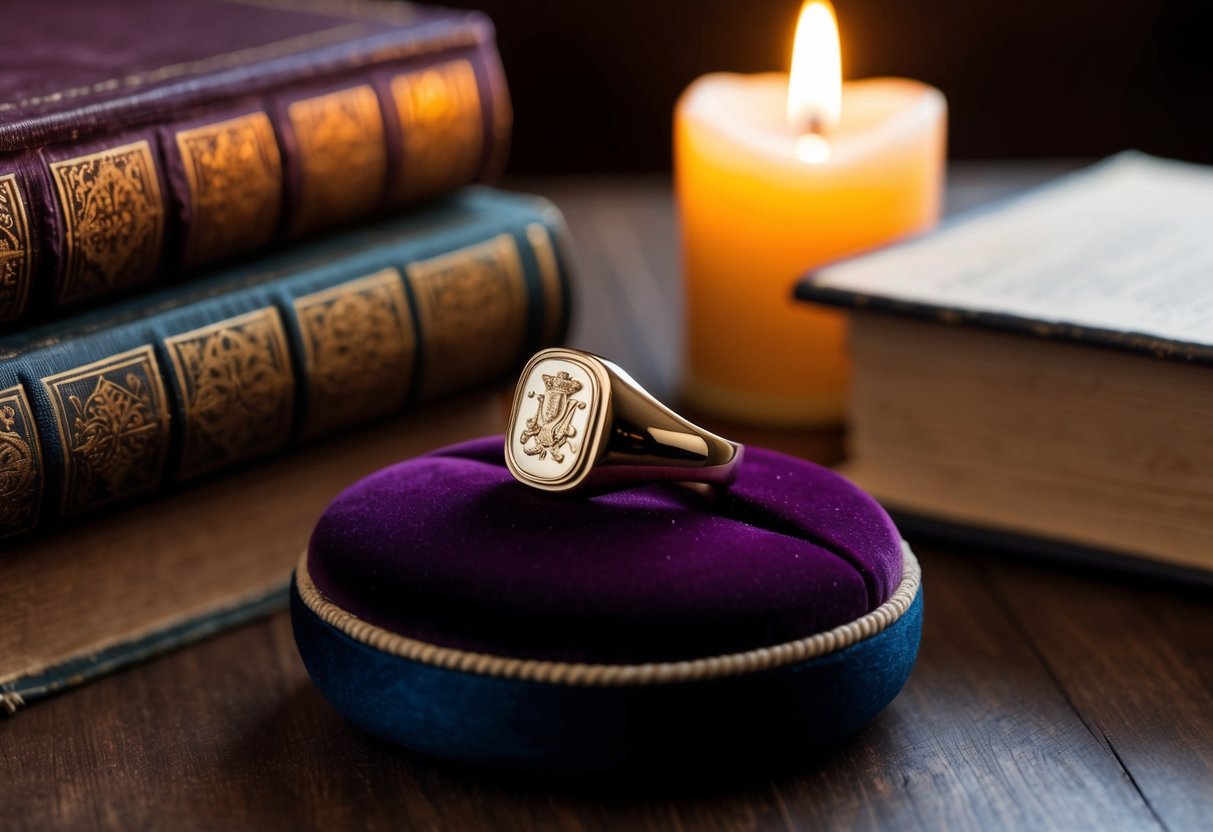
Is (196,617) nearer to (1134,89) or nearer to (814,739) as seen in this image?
(814,739)

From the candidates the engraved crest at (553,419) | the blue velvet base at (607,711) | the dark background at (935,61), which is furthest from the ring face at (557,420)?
the dark background at (935,61)

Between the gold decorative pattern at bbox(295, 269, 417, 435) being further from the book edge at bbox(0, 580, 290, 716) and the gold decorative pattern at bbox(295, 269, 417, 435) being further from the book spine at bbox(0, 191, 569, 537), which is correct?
the book edge at bbox(0, 580, 290, 716)

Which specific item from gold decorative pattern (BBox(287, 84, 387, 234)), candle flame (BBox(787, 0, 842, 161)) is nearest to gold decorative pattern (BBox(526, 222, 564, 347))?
gold decorative pattern (BBox(287, 84, 387, 234))

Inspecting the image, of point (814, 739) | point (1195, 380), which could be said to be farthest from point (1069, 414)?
Answer: point (814, 739)

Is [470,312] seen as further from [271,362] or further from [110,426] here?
[110,426]

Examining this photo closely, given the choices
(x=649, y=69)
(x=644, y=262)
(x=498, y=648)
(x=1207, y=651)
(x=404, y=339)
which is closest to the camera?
(x=498, y=648)

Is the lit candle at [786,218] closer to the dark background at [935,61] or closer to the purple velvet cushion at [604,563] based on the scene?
the purple velvet cushion at [604,563]

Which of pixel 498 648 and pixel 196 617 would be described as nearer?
pixel 498 648
